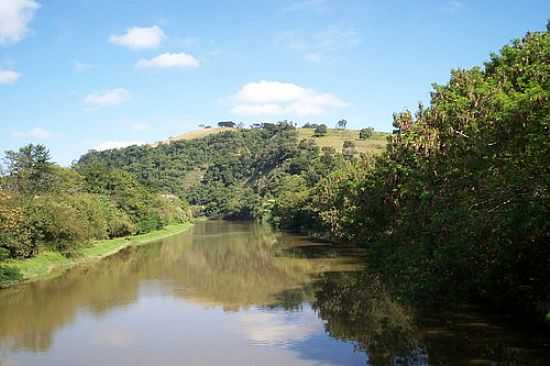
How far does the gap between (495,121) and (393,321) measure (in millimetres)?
13242

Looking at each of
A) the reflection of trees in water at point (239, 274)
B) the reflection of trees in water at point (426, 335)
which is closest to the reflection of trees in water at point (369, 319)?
the reflection of trees in water at point (426, 335)

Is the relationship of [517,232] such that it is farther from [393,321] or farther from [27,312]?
[27,312]

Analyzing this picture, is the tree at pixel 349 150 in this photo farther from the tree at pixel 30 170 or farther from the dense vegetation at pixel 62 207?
the tree at pixel 30 170

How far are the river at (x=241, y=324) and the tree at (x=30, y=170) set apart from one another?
59.6ft

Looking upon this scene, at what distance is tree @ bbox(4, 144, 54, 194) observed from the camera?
63375 millimetres

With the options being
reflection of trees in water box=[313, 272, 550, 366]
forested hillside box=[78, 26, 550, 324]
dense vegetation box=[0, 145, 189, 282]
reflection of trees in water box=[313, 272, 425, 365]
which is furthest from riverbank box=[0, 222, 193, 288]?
forested hillside box=[78, 26, 550, 324]

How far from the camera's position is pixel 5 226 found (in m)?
40.2

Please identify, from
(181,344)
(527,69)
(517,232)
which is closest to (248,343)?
(181,344)

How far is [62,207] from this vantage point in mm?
52000

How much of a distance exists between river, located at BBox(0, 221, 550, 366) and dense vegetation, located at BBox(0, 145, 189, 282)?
421 centimetres

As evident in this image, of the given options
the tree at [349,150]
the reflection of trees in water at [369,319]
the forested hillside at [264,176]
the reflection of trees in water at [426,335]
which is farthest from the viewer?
the tree at [349,150]

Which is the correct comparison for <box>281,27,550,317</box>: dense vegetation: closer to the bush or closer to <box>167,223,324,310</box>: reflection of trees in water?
<box>167,223,324,310</box>: reflection of trees in water

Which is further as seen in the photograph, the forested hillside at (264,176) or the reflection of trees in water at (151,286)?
the forested hillside at (264,176)

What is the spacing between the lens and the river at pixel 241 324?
22922 millimetres
